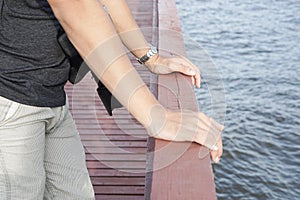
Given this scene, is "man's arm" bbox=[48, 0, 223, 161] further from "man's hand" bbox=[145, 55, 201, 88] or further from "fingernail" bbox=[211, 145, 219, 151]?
"man's hand" bbox=[145, 55, 201, 88]

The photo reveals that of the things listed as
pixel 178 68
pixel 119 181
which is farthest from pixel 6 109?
pixel 119 181

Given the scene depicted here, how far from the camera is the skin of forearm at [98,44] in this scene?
4.83 feet

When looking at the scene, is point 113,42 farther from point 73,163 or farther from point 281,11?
point 281,11

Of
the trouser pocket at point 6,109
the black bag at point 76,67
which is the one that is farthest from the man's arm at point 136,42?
the trouser pocket at point 6,109

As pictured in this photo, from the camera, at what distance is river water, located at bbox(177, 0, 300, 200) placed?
18.6 ft

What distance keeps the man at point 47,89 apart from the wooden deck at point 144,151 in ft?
0.88

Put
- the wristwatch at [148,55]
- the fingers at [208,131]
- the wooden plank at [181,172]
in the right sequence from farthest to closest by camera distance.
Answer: the wristwatch at [148,55]
the wooden plank at [181,172]
the fingers at [208,131]

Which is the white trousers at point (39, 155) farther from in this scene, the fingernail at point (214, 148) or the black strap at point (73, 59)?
the fingernail at point (214, 148)

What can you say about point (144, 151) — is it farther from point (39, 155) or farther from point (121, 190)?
point (39, 155)

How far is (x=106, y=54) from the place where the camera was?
1.52 metres

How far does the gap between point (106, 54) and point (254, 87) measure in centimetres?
607

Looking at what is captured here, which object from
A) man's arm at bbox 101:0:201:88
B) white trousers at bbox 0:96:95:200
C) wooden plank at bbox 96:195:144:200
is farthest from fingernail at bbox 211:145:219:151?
wooden plank at bbox 96:195:144:200

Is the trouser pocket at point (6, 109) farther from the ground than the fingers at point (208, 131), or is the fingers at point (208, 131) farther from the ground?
the trouser pocket at point (6, 109)

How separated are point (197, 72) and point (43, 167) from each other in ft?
2.80
